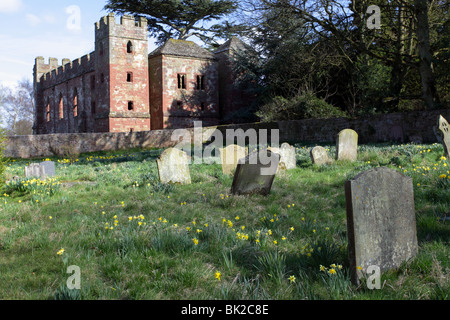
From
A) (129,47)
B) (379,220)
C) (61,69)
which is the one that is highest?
(61,69)

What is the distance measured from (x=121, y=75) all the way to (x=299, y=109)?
52.1 feet

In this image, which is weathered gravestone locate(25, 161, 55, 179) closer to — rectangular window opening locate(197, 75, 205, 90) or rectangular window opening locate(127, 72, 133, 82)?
rectangular window opening locate(127, 72, 133, 82)

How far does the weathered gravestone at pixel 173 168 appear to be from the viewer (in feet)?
28.1

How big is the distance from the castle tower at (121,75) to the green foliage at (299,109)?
491 inches

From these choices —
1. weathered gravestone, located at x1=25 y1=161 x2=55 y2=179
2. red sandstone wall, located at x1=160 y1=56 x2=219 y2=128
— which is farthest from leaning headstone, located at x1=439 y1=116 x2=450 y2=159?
red sandstone wall, located at x1=160 y1=56 x2=219 y2=128

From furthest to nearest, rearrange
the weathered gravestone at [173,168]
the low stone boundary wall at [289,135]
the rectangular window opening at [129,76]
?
the rectangular window opening at [129,76] → the low stone boundary wall at [289,135] → the weathered gravestone at [173,168]

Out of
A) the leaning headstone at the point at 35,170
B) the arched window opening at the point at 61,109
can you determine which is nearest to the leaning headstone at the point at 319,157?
the leaning headstone at the point at 35,170

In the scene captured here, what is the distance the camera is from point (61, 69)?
40344mm

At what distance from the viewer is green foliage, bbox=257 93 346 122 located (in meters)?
20.7

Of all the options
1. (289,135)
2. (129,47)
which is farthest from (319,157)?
(129,47)

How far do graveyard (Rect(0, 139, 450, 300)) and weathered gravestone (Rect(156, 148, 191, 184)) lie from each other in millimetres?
1676

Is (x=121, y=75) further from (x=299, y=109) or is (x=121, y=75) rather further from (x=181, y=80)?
(x=299, y=109)

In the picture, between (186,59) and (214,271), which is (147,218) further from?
(186,59)

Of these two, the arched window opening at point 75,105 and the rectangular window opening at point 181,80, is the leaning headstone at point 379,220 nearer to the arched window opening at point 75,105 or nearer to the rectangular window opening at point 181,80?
the rectangular window opening at point 181,80
